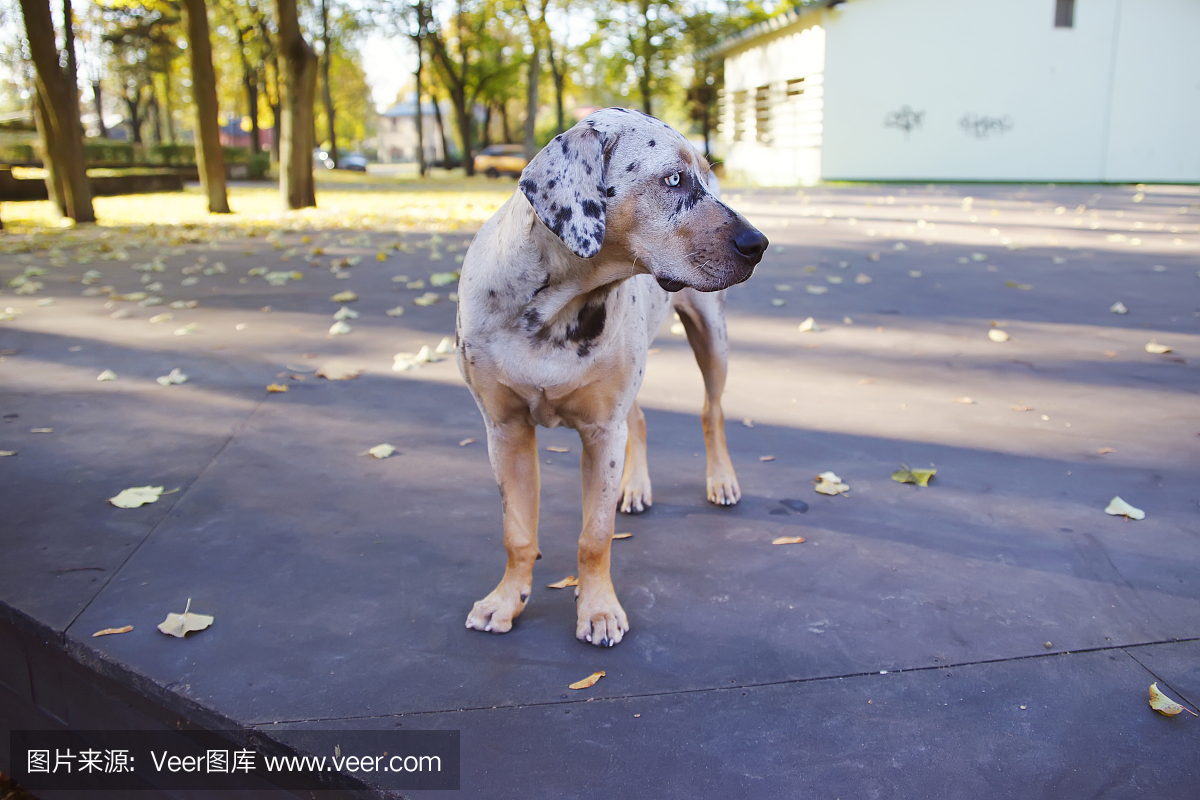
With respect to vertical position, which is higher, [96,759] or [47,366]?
[47,366]

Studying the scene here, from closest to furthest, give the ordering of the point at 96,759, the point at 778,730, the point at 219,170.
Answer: the point at 778,730 < the point at 96,759 < the point at 219,170

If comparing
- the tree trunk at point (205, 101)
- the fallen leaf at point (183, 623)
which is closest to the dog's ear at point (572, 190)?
the fallen leaf at point (183, 623)

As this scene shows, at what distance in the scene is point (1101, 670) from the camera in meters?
2.47

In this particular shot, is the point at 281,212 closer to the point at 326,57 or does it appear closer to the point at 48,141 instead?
the point at 48,141

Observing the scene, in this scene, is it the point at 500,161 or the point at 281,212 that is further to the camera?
the point at 500,161

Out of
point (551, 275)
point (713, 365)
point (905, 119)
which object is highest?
point (905, 119)

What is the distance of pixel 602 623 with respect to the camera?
8.81 ft

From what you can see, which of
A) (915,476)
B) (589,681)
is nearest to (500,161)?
(915,476)

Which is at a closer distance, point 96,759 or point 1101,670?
point 1101,670

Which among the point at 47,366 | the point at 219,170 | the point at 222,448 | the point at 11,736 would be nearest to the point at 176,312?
the point at 47,366

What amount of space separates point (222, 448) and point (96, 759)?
178 centimetres

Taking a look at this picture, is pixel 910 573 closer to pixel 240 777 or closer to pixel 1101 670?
pixel 1101 670

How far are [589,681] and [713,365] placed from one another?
1703 millimetres

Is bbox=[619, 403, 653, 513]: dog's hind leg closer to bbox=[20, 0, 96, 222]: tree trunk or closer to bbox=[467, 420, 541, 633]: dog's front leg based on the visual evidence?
bbox=[467, 420, 541, 633]: dog's front leg
